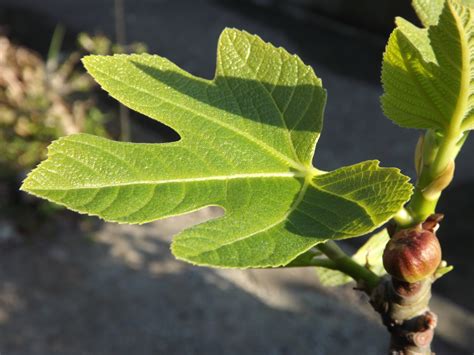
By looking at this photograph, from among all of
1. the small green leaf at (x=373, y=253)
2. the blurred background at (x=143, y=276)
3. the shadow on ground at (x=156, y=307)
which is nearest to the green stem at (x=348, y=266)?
the small green leaf at (x=373, y=253)

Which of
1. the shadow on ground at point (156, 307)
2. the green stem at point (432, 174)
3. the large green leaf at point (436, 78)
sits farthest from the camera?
the shadow on ground at point (156, 307)

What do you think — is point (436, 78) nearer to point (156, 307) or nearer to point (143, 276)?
point (156, 307)

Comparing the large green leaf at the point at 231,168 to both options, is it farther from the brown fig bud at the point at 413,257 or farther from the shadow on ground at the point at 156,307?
the shadow on ground at the point at 156,307

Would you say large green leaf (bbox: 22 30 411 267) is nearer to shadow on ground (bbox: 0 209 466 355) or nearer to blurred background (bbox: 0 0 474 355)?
blurred background (bbox: 0 0 474 355)

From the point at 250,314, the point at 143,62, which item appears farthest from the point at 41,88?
the point at 143,62

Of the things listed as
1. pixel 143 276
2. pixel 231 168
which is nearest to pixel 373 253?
pixel 231 168
